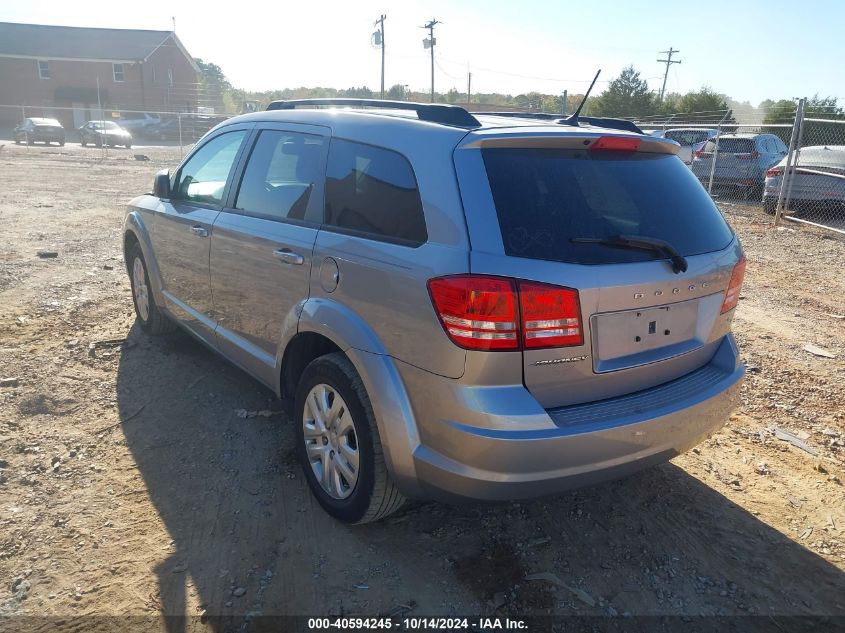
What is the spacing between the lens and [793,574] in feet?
9.21

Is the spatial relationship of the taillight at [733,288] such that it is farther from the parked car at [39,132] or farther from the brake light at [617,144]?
the parked car at [39,132]

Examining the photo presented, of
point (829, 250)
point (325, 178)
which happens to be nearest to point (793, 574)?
point (325, 178)

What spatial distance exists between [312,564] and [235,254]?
5.91 feet

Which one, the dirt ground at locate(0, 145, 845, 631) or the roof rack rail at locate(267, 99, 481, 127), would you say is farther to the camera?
the roof rack rail at locate(267, 99, 481, 127)

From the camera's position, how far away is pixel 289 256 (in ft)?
10.5

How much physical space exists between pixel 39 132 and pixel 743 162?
31.6 m

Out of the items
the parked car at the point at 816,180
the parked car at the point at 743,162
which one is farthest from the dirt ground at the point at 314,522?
the parked car at the point at 743,162

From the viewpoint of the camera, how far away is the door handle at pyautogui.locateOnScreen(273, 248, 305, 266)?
3135 millimetres

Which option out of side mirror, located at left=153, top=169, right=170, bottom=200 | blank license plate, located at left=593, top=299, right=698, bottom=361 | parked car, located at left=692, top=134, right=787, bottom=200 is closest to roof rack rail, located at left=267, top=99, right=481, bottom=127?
blank license plate, located at left=593, top=299, right=698, bottom=361

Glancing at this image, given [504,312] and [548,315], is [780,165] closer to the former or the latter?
[548,315]

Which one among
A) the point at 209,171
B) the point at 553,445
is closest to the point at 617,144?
the point at 553,445

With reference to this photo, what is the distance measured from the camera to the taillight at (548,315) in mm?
2301

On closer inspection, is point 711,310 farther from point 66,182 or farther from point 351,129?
point 66,182

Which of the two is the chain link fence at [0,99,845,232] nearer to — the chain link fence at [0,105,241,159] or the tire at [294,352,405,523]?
the tire at [294,352,405,523]
